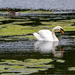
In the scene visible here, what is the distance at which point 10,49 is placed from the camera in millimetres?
13758

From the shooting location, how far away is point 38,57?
12.0 metres

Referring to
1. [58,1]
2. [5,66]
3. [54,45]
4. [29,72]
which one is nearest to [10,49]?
[54,45]

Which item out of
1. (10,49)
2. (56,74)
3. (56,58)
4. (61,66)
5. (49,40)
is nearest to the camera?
(56,74)

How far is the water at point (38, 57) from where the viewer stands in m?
9.98

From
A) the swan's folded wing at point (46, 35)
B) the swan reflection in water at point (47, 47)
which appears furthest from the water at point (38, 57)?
the swan's folded wing at point (46, 35)

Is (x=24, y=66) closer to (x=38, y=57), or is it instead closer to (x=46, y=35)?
(x=38, y=57)

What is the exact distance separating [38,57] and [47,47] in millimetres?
2479

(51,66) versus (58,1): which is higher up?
(58,1)

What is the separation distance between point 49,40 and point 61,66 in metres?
6.11

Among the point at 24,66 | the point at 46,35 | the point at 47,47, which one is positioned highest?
the point at 46,35

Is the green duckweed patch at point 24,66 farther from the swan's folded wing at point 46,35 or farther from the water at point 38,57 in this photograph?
the swan's folded wing at point 46,35

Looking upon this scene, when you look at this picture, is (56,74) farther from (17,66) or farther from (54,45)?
(54,45)

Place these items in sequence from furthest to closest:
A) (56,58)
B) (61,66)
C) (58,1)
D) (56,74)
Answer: (58,1) → (56,58) → (61,66) → (56,74)

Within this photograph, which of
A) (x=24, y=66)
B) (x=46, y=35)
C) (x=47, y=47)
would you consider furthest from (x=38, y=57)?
(x=46, y=35)
